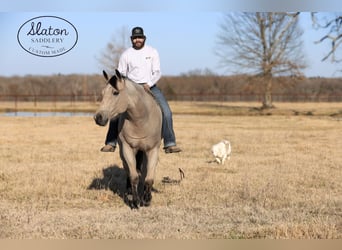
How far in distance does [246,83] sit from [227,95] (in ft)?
31.7

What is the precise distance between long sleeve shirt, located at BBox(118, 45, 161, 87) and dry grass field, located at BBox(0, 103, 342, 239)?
6.22 feet

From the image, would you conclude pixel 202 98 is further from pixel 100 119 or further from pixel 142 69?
pixel 100 119

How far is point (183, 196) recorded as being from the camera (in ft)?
25.4

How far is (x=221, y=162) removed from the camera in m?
11.6

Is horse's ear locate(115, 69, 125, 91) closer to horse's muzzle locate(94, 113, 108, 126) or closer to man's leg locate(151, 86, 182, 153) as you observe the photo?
horse's muzzle locate(94, 113, 108, 126)

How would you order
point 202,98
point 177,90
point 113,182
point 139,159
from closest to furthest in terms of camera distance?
point 139,159
point 113,182
point 202,98
point 177,90

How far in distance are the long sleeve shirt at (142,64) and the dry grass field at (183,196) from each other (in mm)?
1897

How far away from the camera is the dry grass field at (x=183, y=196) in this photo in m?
5.63

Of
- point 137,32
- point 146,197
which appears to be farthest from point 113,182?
point 137,32

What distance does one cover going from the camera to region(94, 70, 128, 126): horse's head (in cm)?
590

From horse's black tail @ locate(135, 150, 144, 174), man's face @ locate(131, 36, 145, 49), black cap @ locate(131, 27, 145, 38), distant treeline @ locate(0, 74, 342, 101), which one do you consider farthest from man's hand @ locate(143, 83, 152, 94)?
distant treeline @ locate(0, 74, 342, 101)

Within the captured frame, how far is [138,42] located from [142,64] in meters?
0.32

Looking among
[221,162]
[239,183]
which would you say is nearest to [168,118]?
[239,183]

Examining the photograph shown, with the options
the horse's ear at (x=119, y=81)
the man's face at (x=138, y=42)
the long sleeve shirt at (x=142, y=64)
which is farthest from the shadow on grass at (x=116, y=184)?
the man's face at (x=138, y=42)
